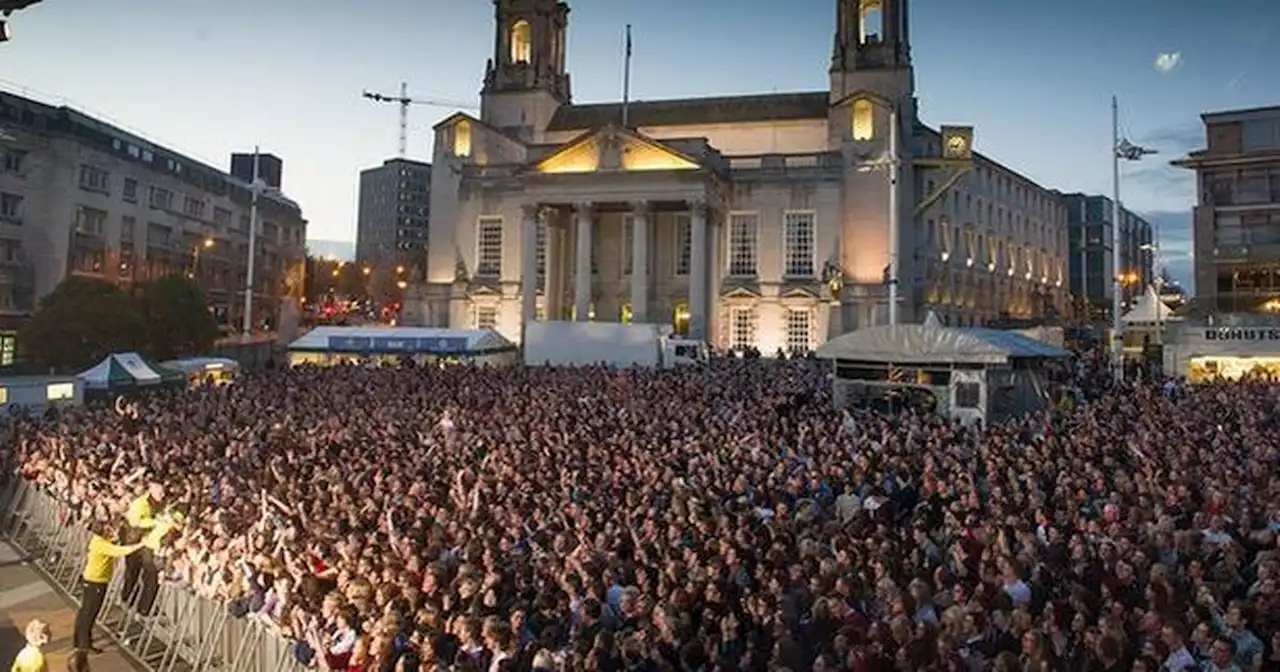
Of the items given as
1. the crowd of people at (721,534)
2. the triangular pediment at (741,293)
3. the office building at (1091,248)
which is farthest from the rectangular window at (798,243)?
the office building at (1091,248)

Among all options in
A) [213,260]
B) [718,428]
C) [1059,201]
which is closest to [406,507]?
[718,428]

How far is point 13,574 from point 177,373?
20.8 metres

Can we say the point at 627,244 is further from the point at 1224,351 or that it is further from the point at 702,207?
the point at 1224,351

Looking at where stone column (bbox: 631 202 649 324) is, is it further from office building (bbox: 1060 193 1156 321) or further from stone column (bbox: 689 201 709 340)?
office building (bbox: 1060 193 1156 321)

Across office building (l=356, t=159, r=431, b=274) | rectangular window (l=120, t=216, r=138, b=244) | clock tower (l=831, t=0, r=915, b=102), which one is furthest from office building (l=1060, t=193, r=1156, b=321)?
office building (l=356, t=159, r=431, b=274)

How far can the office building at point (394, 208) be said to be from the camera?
18188 centimetres

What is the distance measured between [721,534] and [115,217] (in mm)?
63533

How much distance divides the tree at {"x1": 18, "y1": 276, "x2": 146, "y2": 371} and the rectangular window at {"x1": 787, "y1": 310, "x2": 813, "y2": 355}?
1487 inches

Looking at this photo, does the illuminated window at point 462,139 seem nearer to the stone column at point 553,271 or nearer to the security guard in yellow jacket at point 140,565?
the stone column at point 553,271

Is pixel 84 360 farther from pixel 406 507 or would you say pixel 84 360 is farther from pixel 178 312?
pixel 406 507

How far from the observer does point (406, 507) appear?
1242cm

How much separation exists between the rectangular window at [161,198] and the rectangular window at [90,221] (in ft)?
18.8

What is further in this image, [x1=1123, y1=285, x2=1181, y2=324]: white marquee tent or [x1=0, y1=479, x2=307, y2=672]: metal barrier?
[x1=1123, y1=285, x2=1181, y2=324]: white marquee tent

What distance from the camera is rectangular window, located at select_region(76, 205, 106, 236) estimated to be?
56625 millimetres
